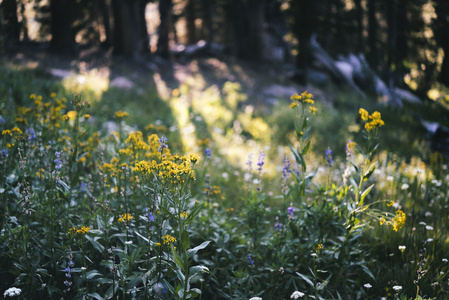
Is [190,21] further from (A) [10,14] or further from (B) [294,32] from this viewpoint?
(A) [10,14]

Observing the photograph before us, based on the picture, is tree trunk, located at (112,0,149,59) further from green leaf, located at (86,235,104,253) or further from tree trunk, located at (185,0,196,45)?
green leaf, located at (86,235,104,253)

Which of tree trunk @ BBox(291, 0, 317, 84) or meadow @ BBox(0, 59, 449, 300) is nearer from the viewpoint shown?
meadow @ BBox(0, 59, 449, 300)

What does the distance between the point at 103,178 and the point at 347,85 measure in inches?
516

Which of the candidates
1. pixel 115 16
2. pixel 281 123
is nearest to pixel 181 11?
pixel 115 16

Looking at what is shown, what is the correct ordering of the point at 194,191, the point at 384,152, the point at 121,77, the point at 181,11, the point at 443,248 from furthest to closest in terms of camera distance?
1. the point at 181,11
2. the point at 121,77
3. the point at 384,152
4. the point at 194,191
5. the point at 443,248

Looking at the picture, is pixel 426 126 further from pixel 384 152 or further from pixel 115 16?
pixel 115 16

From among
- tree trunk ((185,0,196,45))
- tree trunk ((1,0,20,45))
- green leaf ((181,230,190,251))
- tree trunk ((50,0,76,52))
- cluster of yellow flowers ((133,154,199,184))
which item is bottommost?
tree trunk ((185,0,196,45))

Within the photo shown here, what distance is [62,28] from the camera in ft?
43.3

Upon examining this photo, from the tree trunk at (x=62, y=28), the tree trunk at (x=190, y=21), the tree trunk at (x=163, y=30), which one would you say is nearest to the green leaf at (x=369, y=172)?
the tree trunk at (x=62, y=28)

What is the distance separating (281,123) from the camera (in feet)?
27.5

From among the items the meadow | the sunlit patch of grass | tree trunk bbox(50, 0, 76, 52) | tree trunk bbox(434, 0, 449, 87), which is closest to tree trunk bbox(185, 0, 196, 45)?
tree trunk bbox(50, 0, 76, 52)

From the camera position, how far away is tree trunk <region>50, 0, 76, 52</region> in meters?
12.9

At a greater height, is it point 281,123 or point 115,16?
point 115,16

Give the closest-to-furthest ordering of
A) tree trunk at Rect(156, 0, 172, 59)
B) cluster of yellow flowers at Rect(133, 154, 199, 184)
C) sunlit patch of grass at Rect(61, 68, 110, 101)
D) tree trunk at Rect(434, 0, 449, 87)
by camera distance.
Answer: cluster of yellow flowers at Rect(133, 154, 199, 184) → sunlit patch of grass at Rect(61, 68, 110, 101) → tree trunk at Rect(434, 0, 449, 87) → tree trunk at Rect(156, 0, 172, 59)
